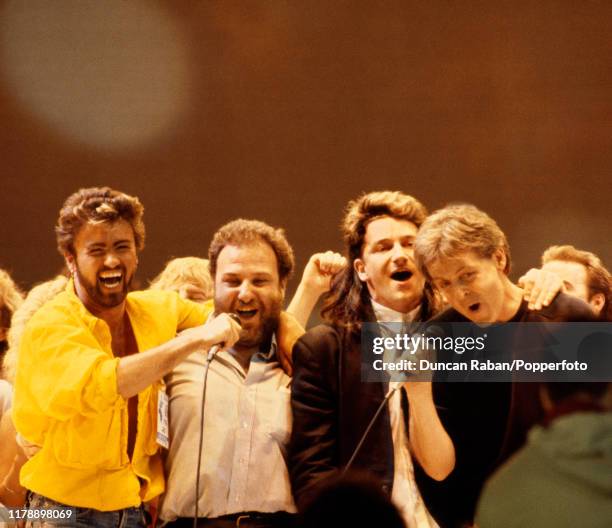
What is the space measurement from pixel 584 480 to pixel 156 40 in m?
2.26

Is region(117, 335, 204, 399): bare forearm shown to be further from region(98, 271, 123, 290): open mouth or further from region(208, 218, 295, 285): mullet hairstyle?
region(208, 218, 295, 285): mullet hairstyle

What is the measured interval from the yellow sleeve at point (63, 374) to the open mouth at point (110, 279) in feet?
0.50

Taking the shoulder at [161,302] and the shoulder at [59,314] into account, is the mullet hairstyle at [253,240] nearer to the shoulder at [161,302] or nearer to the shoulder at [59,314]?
the shoulder at [161,302]

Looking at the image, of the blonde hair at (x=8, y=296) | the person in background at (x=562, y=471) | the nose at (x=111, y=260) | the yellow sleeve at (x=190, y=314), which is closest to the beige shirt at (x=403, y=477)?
the person in background at (x=562, y=471)

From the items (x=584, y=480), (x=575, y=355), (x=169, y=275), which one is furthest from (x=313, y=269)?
(x=584, y=480)

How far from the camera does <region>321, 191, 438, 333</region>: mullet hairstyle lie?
2.62 meters

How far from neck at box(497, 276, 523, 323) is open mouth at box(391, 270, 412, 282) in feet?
0.94

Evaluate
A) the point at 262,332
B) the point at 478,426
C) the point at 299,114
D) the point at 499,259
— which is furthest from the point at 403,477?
the point at 299,114

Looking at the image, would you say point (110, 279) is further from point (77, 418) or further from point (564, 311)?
point (564, 311)

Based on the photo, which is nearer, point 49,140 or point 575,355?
point 575,355

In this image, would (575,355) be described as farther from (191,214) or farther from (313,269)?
(191,214)

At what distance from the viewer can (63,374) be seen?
7.45 feet

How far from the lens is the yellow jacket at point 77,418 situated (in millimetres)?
2260

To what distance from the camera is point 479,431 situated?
2445 millimetres
